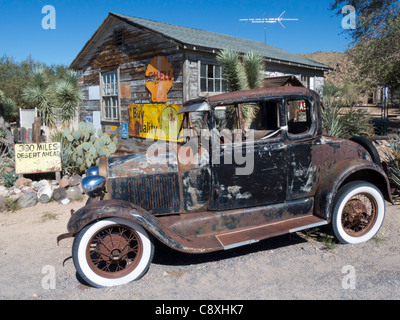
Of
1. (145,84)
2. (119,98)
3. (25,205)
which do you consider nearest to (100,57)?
(119,98)

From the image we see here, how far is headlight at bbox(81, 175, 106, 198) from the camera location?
344cm

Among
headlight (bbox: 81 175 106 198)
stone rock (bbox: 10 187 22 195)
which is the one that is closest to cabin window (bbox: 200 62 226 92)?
stone rock (bbox: 10 187 22 195)

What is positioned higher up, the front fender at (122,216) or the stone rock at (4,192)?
the front fender at (122,216)

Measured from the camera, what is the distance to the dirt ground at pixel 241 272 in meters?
3.13

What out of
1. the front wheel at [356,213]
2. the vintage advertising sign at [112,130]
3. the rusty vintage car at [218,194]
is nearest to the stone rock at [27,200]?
the rusty vintage car at [218,194]

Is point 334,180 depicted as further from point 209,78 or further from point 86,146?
point 209,78

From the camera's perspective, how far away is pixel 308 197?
4098 millimetres

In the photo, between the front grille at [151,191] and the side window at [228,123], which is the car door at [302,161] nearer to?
the side window at [228,123]

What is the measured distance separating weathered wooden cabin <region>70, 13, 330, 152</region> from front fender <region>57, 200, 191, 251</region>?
6.48 meters

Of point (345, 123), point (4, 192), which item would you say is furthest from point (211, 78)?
point (4, 192)

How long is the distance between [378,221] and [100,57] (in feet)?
37.4

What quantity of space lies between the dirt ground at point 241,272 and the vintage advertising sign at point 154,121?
5659 millimetres

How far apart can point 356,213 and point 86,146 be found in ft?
17.8

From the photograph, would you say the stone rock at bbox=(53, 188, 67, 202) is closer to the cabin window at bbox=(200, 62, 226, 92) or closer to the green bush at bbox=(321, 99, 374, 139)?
the cabin window at bbox=(200, 62, 226, 92)
